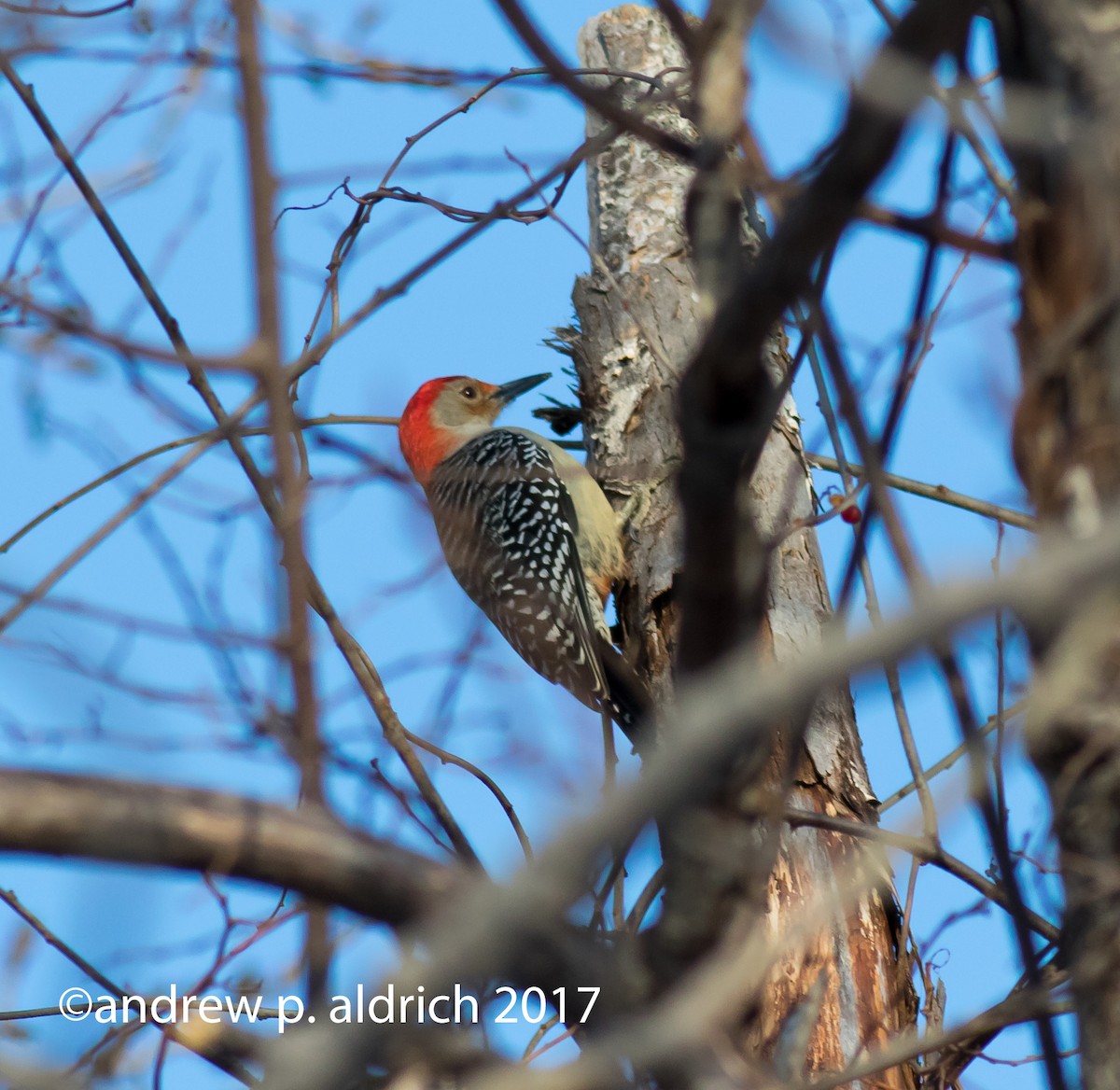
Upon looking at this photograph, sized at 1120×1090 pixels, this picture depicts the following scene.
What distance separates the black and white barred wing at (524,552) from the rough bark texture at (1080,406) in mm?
3246

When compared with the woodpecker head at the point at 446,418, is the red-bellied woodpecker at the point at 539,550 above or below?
below

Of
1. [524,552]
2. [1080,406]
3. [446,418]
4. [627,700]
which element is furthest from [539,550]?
[1080,406]

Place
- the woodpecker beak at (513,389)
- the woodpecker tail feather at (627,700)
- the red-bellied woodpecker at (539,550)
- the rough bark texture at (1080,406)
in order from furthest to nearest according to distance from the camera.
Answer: the woodpecker beak at (513,389), the red-bellied woodpecker at (539,550), the woodpecker tail feather at (627,700), the rough bark texture at (1080,406)

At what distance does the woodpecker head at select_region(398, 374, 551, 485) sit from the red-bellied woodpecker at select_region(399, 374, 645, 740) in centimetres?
12

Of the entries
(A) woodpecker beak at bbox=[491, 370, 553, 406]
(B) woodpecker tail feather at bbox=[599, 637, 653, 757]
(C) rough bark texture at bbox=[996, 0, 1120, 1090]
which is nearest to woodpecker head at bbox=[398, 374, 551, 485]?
(A) woodpecker beak at bbox=[491, 370, 553, 406]

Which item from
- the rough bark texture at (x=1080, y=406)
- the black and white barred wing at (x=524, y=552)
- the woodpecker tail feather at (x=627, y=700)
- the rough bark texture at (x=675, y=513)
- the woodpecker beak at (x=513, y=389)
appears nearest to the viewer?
the rough bark texture at (x=1080, y=406)

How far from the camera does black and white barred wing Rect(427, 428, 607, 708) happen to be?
546cm

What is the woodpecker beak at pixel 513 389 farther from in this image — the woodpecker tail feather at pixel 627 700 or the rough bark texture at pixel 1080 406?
the rough bark texture at pixel 1080 406

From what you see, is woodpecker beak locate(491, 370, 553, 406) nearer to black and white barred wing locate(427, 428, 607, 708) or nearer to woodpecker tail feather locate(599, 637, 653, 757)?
black and white barred wing locate(427, 428, 607, 708)

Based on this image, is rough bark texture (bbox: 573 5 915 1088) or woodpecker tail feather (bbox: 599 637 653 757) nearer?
rough bark texture (bbox: 573 5 915 1088)

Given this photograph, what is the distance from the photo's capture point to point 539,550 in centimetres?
587

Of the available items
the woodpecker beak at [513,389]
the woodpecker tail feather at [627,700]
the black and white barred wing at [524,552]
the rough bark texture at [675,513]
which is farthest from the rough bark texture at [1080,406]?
the woodpecker beak at [513,389]

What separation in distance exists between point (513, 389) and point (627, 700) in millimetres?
2830

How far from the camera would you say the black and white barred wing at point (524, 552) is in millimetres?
5457
